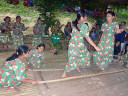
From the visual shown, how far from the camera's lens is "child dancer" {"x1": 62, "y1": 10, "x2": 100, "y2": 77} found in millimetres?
2309

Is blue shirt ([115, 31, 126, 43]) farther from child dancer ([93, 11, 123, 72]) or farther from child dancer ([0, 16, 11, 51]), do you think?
child dancer ([0, 16, 11, 51])

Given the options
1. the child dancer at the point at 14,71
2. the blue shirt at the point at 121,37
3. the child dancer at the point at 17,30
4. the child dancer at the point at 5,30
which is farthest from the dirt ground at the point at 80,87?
the child dancer at the point at 5,30

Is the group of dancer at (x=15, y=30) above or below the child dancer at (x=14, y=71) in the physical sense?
above

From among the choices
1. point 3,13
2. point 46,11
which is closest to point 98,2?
point 46,11

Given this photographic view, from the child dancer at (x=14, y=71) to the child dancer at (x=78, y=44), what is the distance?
84 centimetres

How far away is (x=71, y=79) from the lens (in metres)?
2.54

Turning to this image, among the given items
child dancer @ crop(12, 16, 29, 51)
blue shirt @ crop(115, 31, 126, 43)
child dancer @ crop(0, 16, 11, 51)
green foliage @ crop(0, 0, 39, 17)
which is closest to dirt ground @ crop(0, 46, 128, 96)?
blue shirt @ crop(115, 31, 126, 43)

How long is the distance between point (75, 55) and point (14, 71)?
109 cm

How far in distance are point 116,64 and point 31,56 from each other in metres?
2.30

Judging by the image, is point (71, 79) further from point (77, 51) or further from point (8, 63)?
point (8, 63)

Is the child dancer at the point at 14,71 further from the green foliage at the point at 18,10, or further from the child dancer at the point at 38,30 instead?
the green foliage at the point at 18,10

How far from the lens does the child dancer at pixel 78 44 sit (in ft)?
7.57

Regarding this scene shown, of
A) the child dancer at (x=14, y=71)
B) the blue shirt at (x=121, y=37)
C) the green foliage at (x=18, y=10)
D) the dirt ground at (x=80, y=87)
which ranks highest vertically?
the green foliage at (x=18, y=10)

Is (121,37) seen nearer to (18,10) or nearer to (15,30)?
(15,30)
